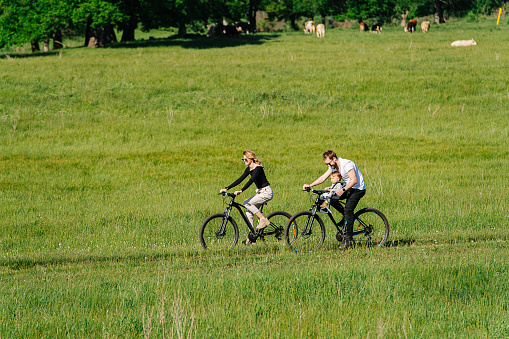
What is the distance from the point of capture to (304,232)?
10977mm

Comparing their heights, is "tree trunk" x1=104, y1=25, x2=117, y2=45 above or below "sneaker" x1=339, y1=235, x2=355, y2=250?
above

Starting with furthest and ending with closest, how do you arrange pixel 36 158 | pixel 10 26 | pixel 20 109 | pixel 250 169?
pixel 10 26 < pixel 20 109 < pixel 36 158 < pixel 250 169

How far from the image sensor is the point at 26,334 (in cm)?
601

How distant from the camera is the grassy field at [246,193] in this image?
6805 millimetres

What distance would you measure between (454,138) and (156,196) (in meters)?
14.4

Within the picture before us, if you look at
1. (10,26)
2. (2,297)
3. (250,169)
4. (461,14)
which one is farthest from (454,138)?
(461,14)

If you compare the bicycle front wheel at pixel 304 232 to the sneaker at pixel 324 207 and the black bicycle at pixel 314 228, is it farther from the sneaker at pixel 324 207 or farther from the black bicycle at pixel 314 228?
the sneaker at pixel 324 207

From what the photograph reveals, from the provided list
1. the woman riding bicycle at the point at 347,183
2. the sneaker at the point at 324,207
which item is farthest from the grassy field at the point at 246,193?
the sneaker at the point at 324,207

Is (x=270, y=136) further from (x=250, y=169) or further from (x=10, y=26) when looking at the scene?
(x=10, y=26)

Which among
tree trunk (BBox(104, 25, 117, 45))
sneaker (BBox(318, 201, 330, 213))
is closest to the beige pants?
sneaker (BBox(318, 201, 330, 213))

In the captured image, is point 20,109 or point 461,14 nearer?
point 20,109

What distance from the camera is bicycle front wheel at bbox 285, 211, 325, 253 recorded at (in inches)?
428

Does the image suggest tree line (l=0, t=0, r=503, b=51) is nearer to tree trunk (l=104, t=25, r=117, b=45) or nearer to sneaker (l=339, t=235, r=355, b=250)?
tree trunk (l=104, t=25, r=117, b=45)

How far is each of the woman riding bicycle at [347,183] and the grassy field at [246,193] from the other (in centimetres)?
53
